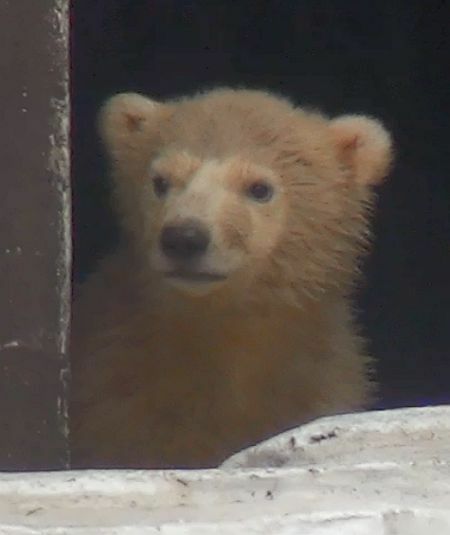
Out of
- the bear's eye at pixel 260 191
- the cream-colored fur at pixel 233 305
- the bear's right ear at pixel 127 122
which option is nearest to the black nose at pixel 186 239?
the cream-colored fur at pixel 233 305

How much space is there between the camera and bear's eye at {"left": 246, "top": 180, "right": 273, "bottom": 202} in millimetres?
3568

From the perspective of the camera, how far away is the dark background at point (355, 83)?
564 centimetres

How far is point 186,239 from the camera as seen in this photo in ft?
10.7

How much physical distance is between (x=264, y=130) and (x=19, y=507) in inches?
66.9

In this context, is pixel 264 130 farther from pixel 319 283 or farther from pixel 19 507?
pixel 19 507

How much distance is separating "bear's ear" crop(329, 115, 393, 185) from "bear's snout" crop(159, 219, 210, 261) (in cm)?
66

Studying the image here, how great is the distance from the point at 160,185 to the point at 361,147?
538mm

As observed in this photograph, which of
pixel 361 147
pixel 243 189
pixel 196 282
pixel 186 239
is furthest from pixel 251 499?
pixel 361 147

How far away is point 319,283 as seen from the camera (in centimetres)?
379

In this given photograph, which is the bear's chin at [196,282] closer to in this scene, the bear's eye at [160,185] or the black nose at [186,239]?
the black nose at [186,239]

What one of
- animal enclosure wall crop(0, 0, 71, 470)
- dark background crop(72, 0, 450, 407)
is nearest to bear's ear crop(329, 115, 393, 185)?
animal enclosure wall crop(0, 0, 71, 470)

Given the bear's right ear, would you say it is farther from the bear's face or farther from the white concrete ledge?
the white concrete ledge

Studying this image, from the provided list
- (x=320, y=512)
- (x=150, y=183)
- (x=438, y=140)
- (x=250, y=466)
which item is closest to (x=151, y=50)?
(x=438, y=140)

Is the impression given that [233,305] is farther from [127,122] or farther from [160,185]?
[127,122]
